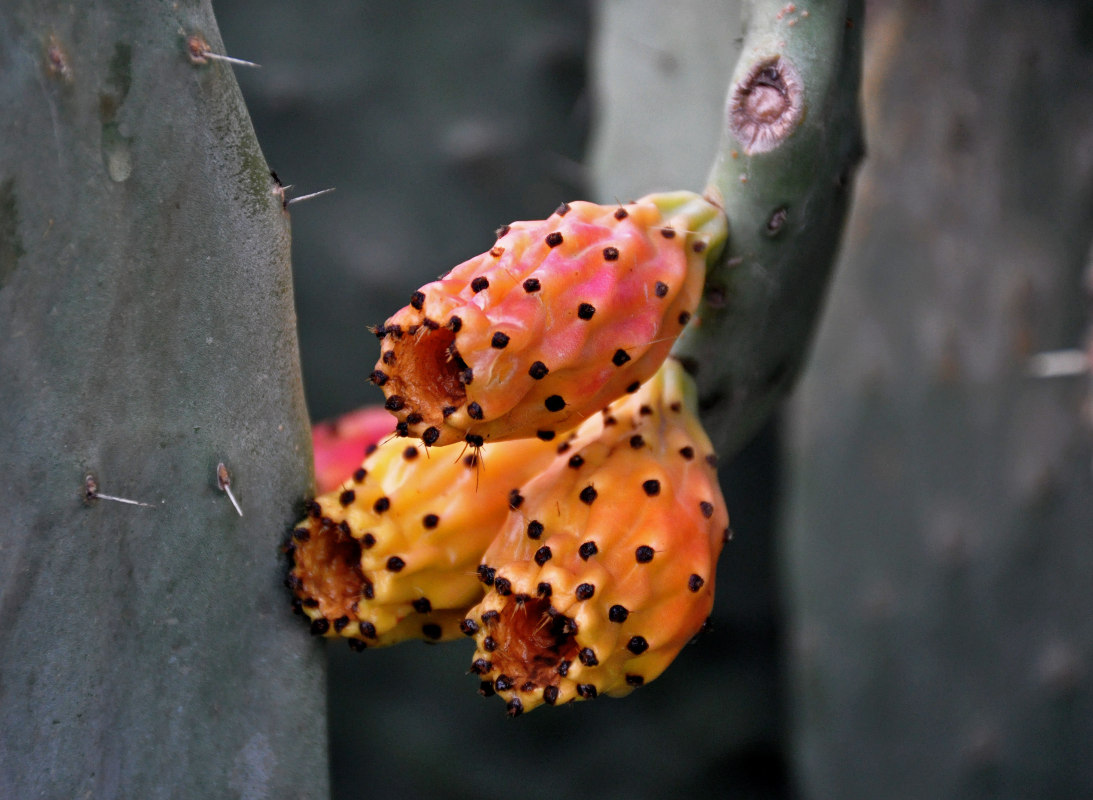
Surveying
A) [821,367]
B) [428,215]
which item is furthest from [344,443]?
[821,367]

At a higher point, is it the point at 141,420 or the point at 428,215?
the point at 141,420

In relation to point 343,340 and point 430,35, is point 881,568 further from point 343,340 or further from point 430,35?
point 430,35

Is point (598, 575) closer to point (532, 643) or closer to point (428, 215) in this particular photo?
point (532, 643)

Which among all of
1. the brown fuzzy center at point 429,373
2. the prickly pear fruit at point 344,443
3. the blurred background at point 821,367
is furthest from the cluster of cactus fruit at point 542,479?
the blurred background at point 821,367

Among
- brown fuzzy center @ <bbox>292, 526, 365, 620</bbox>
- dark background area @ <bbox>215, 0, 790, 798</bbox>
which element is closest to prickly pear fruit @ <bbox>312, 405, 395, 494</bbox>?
brown fuzzy center @ <bbox>292, 526, 365, 620</bbox>

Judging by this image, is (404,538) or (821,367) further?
(821,367)

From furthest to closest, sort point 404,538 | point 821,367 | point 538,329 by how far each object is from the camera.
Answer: point 821,367 → point 404,538 → point 538,329

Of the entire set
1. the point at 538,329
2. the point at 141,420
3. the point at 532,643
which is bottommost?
the point at 532,643

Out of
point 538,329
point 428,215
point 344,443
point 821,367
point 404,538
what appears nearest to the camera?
point 538,329

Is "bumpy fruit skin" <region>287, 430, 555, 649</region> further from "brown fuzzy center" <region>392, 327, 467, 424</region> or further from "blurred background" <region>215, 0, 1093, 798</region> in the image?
"blurred background" <region>215, 0, 1093, 798</region>
